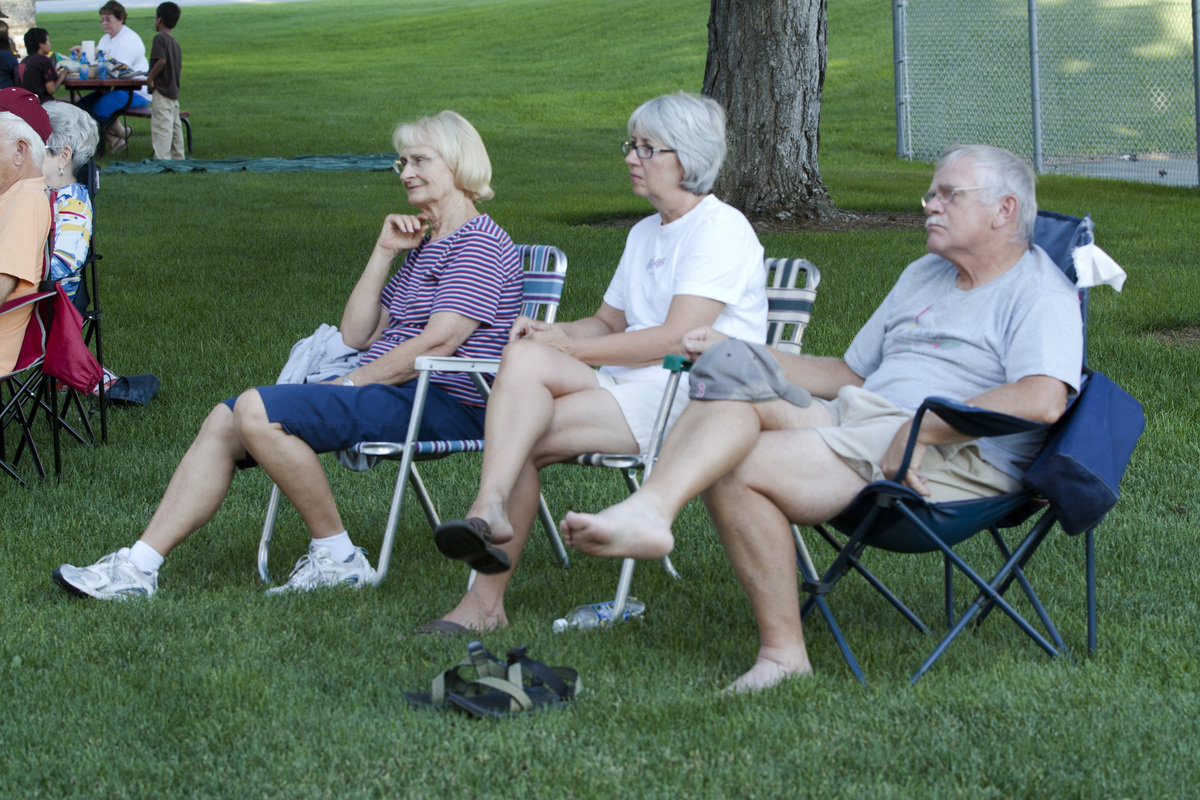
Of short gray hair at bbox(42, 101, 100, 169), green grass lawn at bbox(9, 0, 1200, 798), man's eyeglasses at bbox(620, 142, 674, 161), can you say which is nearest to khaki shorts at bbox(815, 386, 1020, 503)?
green grass lawn at bbox(9, 0, 1200, 798)

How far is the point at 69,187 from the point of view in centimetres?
522

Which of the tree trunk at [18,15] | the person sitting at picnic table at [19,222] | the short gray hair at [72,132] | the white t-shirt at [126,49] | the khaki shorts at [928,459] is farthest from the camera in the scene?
the tree trunk at [18,15]

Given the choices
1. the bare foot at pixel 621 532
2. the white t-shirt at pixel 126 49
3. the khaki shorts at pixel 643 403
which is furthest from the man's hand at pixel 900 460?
the white t-shirt at pixel 126 49

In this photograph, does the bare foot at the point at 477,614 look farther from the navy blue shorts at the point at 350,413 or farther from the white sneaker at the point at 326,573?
the navy blue shorts at the point at 350,413

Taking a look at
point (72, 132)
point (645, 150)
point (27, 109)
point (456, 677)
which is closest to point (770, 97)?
point (72, 132)

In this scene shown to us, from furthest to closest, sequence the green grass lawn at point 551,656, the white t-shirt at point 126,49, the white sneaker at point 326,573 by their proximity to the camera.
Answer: the white t-shirt at point 126,49
the white sneaker at point 326,573
the green grass lawn at point 551,656

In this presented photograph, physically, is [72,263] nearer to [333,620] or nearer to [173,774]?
[333,620]

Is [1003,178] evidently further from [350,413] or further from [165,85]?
[165,85]

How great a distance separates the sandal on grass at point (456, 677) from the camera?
2.90 meters

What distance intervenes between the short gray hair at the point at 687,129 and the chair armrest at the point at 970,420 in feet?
3.55

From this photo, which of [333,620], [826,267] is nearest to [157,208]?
[826,267]

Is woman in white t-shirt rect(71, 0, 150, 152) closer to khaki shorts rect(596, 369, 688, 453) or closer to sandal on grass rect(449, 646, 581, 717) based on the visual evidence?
khaki shorts rect(596, 369, 688, 453)

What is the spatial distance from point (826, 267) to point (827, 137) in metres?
12.1

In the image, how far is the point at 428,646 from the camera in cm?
330
